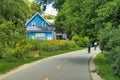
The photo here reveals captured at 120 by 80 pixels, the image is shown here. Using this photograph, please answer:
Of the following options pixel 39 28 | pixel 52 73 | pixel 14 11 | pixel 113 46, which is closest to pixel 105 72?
pixel 113 46

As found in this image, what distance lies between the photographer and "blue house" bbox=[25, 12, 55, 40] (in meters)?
97.8

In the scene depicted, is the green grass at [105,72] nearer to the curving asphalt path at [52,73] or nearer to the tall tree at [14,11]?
the curving asphalt path at [52,73]

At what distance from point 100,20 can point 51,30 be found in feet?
216

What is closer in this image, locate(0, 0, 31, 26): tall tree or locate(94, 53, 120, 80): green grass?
locate(94, 53, 120, 80): green grass

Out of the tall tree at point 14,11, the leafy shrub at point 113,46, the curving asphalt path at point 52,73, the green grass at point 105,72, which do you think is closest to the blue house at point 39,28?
the tall tree at point 14,11

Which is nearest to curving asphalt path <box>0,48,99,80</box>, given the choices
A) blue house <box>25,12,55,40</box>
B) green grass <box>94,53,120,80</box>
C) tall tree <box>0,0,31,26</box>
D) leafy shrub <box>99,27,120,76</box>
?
green grass <box>94,53,120,80</box>

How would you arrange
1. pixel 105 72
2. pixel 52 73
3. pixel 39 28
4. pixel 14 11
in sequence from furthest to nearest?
pixel 39 28 → pixel 14 11 → pixel 105 72 → pixel 52 73

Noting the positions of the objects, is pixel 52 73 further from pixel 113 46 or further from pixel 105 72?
pixel 113 46

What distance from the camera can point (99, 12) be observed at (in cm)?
3027

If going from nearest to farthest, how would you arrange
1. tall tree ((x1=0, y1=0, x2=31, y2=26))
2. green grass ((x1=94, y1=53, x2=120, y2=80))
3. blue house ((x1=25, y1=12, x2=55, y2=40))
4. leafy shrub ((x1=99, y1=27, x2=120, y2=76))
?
leafy shrub ((x1=99, y1=27, x2=120, y2=76)) < green grass ((x1=94, y1=53, x2=120, y2=80)) < tall tree ((x1=0, y1=0, x2=31, y2=26)) < blue house ((x1=25, y1=12, x2=55, y2=40))

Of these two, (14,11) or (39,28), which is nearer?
(14,11)

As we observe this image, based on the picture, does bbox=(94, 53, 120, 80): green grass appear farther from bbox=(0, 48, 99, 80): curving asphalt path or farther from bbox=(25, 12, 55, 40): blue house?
bbox=(25, 12, 55, 40): blue house

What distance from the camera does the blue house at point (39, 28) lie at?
321 feet

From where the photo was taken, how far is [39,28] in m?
98.4
